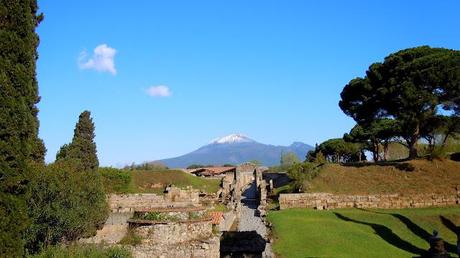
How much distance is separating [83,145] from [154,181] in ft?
51.3

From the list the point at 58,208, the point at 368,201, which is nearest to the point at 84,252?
the point at 58,208

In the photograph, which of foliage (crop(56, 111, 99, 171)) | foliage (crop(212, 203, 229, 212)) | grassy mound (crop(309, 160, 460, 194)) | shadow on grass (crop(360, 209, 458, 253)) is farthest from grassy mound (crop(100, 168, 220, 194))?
shadow on grass (crop(360, 209, 458, 253))

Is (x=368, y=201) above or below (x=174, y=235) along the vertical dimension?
above

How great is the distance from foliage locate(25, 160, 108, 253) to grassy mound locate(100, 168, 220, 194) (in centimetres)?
2283

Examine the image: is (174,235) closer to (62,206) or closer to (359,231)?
(62,206)

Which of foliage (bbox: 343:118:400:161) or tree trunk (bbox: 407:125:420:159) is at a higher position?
foliage (bbox: 343:118:400:161)

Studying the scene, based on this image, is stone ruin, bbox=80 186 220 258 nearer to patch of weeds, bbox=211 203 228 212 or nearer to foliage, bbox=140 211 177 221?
foliage, bbox=140 211 177 221

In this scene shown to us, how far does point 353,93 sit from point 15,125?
39625 mm

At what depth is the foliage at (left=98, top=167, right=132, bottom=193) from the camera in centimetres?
3956

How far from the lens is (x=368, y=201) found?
32719 mm

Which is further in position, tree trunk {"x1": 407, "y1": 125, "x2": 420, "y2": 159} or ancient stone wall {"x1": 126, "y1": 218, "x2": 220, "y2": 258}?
tree trunk {"x1": 407, "y1": 125, "x2": 420, "y2": 159}

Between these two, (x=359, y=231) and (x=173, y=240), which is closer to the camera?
(x=173, y=240)

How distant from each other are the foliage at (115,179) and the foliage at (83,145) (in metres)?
4.03

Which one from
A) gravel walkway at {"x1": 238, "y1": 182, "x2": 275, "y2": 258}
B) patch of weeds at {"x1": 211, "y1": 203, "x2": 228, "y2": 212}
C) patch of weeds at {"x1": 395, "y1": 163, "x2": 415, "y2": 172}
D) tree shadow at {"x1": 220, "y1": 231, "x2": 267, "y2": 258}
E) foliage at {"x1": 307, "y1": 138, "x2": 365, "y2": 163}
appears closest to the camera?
gravel walkway at {"x1": 238, "y1": 182, "x2": 275, "y2": 258}
